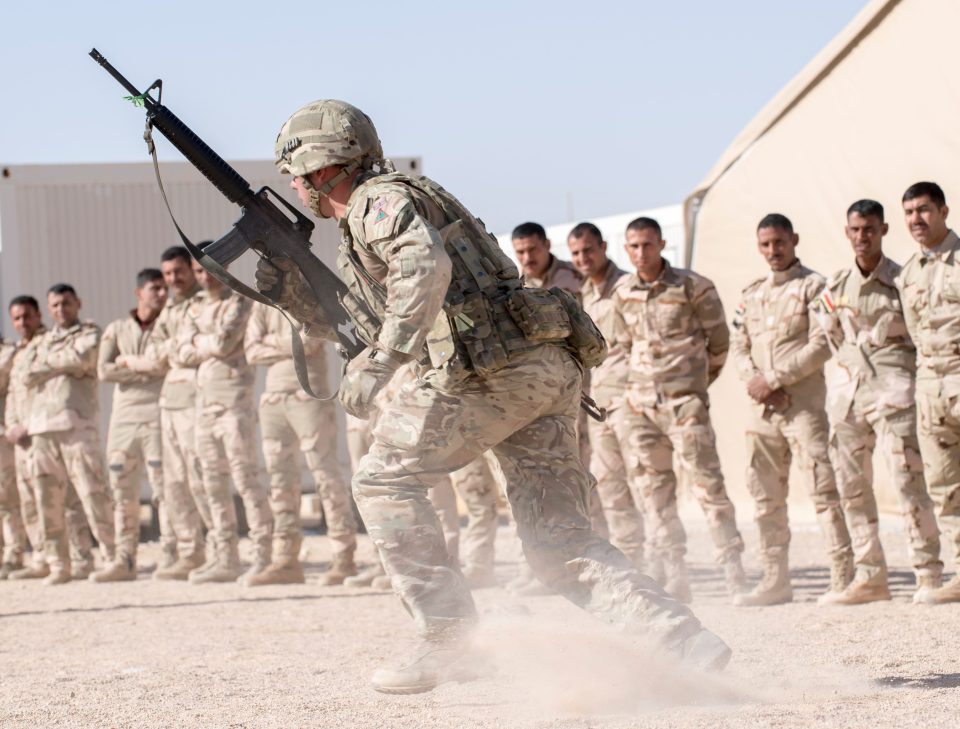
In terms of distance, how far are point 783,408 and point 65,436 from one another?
534cm

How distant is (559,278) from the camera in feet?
28.9

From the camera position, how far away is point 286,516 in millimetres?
9438

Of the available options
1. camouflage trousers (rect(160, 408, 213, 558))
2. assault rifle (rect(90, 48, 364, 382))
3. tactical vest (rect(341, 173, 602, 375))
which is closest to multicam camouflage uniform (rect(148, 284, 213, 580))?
camouflage trousers (rect(160, 408, 213, 558))

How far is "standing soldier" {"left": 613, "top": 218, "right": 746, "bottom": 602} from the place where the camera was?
772 centimetres

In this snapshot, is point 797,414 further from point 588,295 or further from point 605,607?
point 605,607

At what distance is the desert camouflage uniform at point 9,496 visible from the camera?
11.1 meters

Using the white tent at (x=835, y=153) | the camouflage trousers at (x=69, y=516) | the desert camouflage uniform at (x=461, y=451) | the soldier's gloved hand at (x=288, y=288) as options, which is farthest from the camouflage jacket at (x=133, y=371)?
the desert camouflage uniform at (x=461, y=451)

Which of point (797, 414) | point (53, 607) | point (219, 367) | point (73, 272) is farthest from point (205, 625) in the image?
point (73, 272)

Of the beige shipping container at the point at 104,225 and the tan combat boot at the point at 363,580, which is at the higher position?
the beige shipping container at the point at 104,225

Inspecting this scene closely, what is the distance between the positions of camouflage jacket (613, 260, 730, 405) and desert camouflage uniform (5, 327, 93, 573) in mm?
4723

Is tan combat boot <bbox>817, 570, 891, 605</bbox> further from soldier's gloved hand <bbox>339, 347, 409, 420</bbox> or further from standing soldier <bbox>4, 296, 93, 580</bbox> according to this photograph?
standing soldier <bbox>4, 296, 93, 580</bbox>

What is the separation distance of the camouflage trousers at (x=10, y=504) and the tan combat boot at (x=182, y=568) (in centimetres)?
158

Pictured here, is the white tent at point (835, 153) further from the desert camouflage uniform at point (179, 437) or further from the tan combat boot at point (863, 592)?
the desert camouflage uniform at point (179, 437)

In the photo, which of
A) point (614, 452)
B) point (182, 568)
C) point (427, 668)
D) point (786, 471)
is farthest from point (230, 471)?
point (427, 668)
